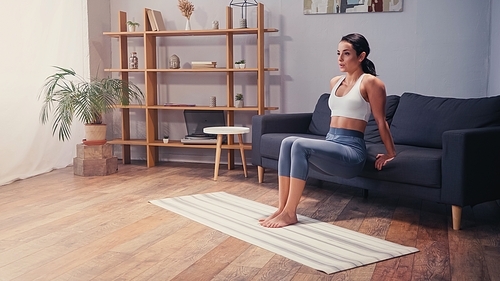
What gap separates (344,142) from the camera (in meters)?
3.56

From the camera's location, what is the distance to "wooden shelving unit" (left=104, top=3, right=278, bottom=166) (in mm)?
5461

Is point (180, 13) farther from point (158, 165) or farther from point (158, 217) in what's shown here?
point (158, 217)

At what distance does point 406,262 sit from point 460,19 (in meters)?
3.05

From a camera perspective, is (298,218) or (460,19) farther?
(460,19)

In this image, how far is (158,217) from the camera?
12.2 feet

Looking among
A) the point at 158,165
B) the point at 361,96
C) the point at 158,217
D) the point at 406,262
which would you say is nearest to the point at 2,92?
the point at 158,165

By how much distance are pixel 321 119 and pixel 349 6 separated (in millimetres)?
1221

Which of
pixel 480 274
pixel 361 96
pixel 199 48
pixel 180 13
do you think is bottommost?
pixel 480 274

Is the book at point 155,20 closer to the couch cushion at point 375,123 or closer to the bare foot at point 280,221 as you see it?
the couch cushion at point 375,123

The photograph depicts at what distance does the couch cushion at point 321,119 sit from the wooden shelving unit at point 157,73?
0.61m

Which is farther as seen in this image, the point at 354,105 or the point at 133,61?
the point at 133,61

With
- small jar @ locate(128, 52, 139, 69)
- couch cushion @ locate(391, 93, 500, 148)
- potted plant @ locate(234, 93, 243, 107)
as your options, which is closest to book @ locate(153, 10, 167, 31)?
small jar @ locate(128, 52, 139, 69)

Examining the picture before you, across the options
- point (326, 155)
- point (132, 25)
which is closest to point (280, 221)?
point (326, 155)

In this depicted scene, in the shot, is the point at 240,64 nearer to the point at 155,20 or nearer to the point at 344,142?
the point at 155,20
